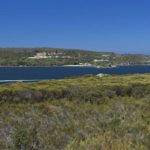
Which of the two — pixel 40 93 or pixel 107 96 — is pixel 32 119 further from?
pixel 107 96

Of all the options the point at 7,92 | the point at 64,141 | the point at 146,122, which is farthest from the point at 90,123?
the point at 7,92

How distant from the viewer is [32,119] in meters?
16.4

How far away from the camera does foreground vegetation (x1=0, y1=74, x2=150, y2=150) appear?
10.4m

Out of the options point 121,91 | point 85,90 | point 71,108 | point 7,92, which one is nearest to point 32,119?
point 71,108

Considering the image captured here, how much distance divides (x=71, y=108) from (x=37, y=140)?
8942mm

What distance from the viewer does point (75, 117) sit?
59.1 feet

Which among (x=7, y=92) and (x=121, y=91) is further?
(x=121, y=91)

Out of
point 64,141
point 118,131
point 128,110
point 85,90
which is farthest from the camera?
point 85,90

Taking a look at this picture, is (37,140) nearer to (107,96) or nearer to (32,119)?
(32,119)

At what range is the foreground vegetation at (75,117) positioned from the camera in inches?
408

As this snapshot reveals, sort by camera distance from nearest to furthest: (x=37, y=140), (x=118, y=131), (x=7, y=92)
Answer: (x=37, y=140) < (x=118, y=131) < (x=7, y=92)

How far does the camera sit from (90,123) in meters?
15.8

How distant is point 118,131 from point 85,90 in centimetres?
1155

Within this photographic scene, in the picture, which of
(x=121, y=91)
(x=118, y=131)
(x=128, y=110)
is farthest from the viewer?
(x=121, y=91)
